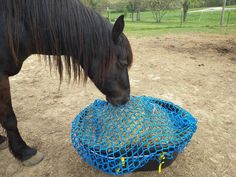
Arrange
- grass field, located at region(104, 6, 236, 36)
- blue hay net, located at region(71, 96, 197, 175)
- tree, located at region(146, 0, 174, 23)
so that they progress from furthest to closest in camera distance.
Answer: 1. tree, located at region(146, 0, 174, 23)
2. grass field, located at region(104, 6, 236, 36)
3. blue hay net, located at region(71, 96, 197, 175)

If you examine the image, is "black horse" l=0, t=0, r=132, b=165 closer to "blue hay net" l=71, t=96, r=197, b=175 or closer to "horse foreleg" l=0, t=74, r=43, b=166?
"horse foreleg" l=0, t=74, r=43, b=166

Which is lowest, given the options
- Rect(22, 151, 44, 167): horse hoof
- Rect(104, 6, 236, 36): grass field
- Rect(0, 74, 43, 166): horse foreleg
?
Rect(22, 151, 44, 167): horse hoof

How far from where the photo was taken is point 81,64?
1671 millimetres

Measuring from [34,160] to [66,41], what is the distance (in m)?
1.15

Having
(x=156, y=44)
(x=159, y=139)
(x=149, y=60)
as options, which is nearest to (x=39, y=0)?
(x=159, y=139)

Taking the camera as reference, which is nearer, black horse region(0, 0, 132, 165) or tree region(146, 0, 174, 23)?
black horse region(0, 0, 132, 165)

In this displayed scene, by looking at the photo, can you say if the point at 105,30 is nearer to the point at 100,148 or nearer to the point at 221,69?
the point at 100,148

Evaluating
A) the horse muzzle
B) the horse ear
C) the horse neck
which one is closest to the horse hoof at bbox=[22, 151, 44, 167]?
the horse muzzle

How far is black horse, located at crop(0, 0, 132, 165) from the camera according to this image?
1.50 m

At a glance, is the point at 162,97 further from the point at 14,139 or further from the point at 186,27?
the point at 186,27

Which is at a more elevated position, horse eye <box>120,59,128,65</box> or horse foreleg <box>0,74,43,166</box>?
horse eye <box>120,59,128,65</box>

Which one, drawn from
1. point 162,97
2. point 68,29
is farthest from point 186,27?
point 68,29

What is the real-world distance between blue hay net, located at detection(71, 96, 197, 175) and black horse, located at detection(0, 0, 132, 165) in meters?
0.20

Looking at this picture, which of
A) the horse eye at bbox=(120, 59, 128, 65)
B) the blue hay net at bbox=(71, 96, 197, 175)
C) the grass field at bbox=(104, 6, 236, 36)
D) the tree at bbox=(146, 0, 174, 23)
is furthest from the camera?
the tree at bbox=(146, 0, 174, 23)
